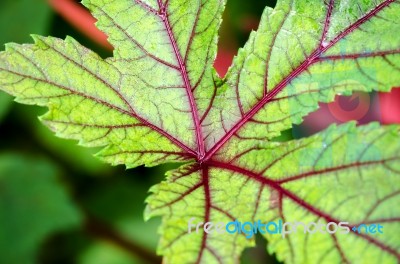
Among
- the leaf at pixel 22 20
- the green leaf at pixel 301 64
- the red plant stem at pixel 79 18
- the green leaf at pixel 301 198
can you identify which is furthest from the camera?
the leaf at pixel 22 20

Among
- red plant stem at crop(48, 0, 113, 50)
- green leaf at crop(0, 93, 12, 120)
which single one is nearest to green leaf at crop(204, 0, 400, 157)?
red plant stem at crop(48, 0, 113, 50)

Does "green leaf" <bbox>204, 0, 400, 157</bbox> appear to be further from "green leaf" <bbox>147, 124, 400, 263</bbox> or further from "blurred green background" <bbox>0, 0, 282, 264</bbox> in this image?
"blurred green background" <bbox>0, 0, 282, 264</bbox>

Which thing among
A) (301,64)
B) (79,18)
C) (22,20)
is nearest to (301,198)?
(301,64)

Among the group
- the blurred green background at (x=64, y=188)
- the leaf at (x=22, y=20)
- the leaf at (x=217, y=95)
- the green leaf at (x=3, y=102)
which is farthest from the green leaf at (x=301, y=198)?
the leaf at (x=22, y=20)

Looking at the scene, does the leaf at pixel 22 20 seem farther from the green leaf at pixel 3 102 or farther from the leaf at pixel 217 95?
the leaf at pixel 217 95

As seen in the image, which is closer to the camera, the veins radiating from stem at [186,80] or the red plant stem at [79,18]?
the veins radiating from stem at [186,80]

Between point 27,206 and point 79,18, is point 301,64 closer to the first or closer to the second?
point 79,18

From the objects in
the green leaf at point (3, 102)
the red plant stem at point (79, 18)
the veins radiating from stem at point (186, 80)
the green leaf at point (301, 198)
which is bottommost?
the green leaf at point (301, 198)
